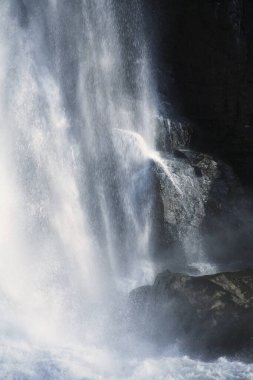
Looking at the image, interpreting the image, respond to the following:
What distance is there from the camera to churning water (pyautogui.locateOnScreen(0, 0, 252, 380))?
58.9 feet

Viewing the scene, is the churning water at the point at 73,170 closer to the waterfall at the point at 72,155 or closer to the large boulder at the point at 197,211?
the waterfall at the point at 72,155

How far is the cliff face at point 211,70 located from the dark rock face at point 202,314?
34.8 feet

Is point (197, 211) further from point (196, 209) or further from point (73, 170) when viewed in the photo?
point (73, 170)

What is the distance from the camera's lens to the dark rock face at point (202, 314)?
47.7 ft

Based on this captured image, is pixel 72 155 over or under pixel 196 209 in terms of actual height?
over

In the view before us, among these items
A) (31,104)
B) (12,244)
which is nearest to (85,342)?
(12,244)

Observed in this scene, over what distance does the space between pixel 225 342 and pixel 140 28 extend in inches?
722

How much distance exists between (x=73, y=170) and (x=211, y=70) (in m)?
9.60

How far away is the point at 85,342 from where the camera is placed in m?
15.9

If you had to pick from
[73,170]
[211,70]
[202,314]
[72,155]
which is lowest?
[202,314]

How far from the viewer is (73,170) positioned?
22688mm

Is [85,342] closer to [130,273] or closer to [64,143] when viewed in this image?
[130,273]

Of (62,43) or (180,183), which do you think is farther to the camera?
(62,43)

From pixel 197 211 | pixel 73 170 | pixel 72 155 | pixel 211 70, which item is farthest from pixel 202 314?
pixel 211 70
